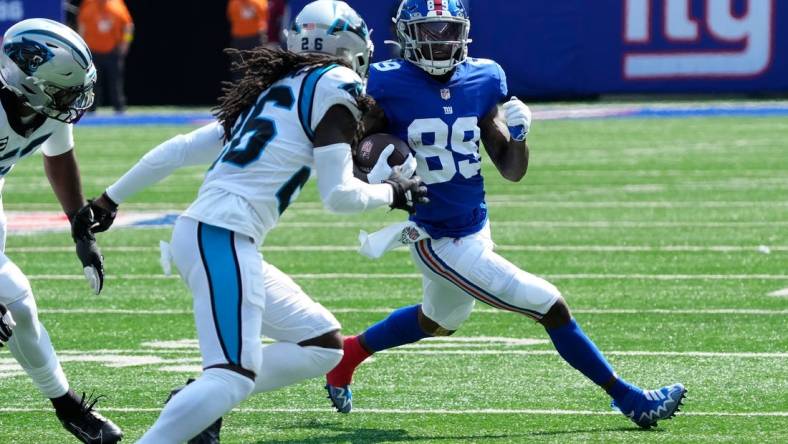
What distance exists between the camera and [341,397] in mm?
5723

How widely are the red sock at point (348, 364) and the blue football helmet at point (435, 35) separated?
1.07 meters

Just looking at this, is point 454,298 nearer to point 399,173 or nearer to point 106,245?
point 399,173

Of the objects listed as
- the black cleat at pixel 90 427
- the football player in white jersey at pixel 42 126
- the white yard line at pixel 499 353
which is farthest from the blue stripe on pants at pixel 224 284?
the white yard line at pixel 499 353

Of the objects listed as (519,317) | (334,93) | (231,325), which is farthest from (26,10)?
(231,325)

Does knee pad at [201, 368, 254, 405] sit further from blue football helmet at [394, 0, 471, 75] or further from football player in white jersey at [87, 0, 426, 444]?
blue football helmet at [394, 0, 471, 75]

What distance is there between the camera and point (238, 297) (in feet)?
14.5

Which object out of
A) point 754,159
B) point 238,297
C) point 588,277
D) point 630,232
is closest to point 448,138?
point 238,297

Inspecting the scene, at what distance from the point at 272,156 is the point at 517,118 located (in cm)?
123

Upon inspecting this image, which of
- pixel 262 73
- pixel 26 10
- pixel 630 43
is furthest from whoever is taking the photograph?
pixel 26 10

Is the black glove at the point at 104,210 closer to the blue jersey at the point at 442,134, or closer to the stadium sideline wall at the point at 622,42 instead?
the blue jersey at the point at 442,134

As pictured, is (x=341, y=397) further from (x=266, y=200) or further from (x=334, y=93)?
(x=334, y=93)

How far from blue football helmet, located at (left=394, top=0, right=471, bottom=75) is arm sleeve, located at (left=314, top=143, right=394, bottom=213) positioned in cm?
129

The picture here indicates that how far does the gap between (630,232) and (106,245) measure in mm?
3555

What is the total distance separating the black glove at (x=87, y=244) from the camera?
506 cm
